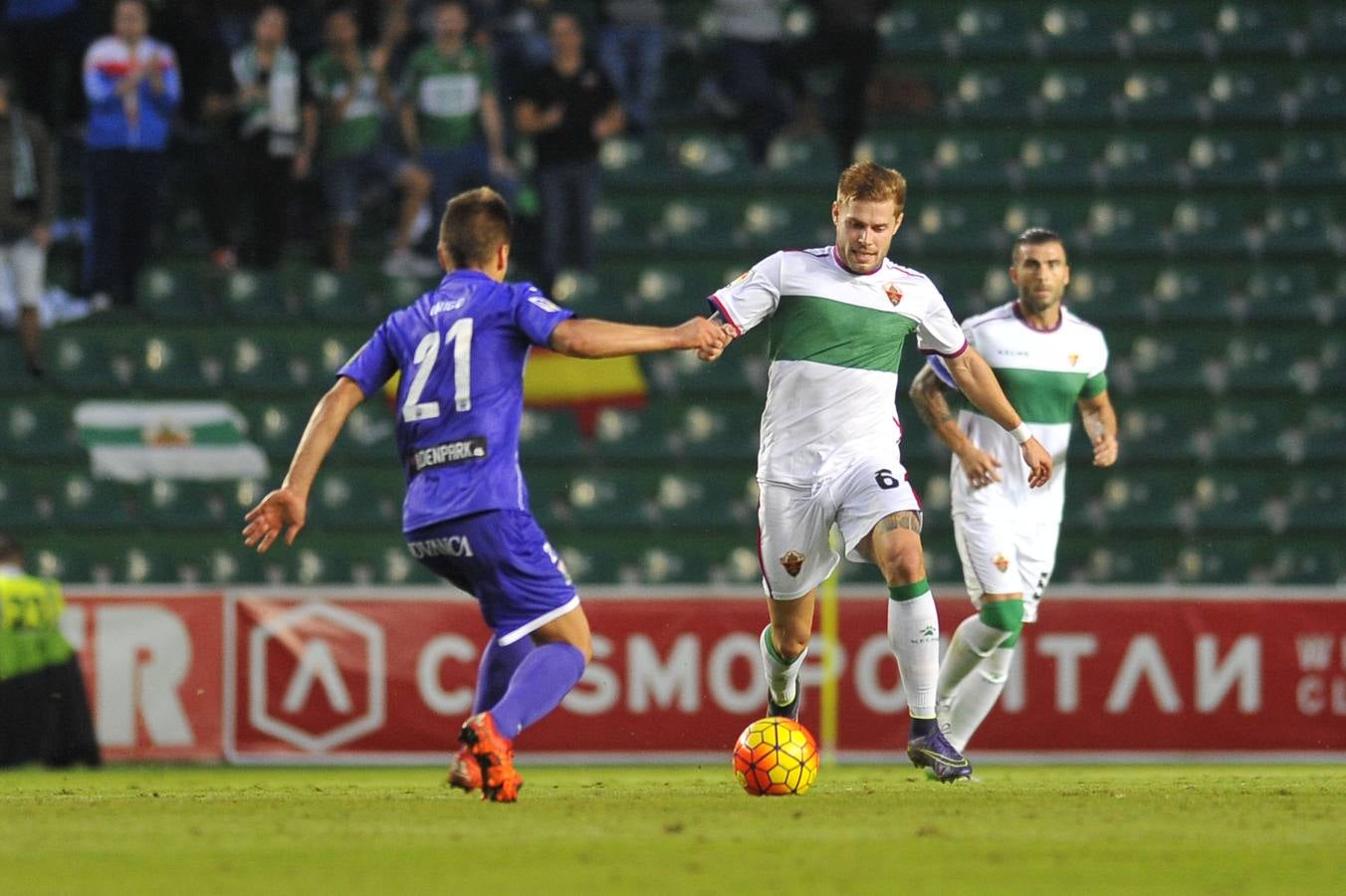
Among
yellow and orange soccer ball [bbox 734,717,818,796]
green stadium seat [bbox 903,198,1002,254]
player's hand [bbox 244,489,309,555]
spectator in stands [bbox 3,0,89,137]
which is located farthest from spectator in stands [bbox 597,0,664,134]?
player's hand [bbox 244,489,309,555]

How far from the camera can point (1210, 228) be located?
57.8 ft

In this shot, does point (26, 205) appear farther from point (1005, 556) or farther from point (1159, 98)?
point (1005, 556)

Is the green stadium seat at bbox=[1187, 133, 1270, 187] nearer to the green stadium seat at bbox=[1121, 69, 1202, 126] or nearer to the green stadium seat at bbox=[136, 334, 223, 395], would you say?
the green stadium seat at bbox=[1121, 69, 1202, 126]

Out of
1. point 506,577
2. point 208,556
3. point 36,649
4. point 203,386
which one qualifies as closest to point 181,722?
point 36,649

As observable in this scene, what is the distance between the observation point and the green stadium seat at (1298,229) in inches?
690

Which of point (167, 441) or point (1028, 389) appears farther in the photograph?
point (167, 441)

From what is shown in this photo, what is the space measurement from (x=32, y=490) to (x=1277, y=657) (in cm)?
923

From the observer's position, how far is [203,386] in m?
16.8

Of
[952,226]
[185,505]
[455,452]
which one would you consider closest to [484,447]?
[455,452]

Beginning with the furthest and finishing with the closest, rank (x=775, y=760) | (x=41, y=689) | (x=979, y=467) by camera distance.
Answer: (x=41, y=689)
(x=979, y=467)
(x=775, y=760)

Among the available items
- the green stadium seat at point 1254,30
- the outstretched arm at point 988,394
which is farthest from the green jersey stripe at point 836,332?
the green stadium seat at point 1254,30

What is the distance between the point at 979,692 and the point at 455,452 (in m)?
3.45

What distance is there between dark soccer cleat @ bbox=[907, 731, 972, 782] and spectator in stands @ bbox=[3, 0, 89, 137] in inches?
419

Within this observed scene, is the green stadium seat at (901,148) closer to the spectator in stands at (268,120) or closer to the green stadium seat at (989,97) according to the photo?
the green stadium seat at (989,97)
